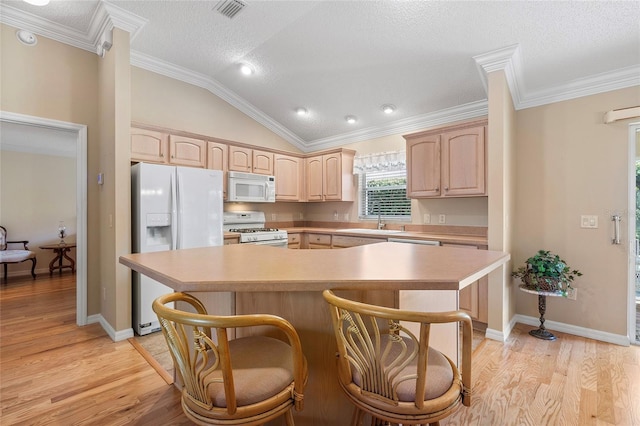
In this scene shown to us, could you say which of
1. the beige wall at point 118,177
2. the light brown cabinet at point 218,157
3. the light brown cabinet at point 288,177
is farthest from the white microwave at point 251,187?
the beige wall at point 118,177

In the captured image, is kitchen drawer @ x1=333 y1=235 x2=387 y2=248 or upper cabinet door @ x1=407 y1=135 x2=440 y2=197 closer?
upper cabinet door @ x1=407 y1=135 x2=440 y2=197

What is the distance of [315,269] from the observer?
134cm

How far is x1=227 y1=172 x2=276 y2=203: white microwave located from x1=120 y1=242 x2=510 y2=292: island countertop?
85.7 inches

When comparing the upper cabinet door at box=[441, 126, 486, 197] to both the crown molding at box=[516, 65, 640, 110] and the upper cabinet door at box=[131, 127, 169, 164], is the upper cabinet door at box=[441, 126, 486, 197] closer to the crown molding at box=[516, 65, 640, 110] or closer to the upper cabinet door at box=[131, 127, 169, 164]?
the crown molding at box=[516, 65, 640, 110]

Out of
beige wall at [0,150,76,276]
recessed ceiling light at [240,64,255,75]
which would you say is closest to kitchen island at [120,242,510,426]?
recessed ceiling light at [240,64,255,75]

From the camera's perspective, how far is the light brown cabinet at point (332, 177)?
4543mm

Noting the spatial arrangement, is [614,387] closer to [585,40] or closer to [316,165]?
[585,40]

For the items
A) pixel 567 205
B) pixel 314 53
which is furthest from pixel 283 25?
pixel 567 205

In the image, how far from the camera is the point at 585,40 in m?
2.38

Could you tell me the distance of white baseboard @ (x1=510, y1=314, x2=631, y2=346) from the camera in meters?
2.69

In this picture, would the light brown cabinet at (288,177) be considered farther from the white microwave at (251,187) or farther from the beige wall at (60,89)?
the beige wall at (60,89)

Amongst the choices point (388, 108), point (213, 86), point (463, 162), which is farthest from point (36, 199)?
point (463, 162)

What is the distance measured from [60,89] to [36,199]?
4.16 m

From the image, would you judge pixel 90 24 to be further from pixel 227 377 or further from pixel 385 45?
pixel 227 377
